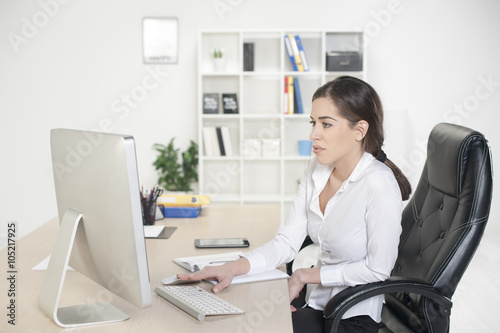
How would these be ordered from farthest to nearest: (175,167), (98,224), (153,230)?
(175,167)
(153,230)
(98,224)

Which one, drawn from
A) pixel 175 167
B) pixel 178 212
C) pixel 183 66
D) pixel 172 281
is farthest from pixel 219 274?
pixel 183 66

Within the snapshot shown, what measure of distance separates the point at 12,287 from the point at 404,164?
405 centimetres

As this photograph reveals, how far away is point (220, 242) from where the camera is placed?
204 centimetres

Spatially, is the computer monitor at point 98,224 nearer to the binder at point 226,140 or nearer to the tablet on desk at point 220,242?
the tablet on desk at point 220,242

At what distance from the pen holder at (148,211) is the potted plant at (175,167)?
2466mm

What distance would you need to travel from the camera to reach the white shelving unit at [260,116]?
4.82 meters

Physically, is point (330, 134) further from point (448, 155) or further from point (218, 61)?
point (218, 61)

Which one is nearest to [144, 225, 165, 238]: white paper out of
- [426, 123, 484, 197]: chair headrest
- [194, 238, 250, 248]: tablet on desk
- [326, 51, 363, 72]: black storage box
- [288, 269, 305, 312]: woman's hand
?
[194, 238, 250, 248]: tablet on desk

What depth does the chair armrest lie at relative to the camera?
155 centimetres

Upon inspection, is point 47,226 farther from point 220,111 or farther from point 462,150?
point 220,111

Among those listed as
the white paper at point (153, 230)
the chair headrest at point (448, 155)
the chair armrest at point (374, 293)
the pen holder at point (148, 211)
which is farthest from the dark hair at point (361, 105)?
the pen holder at point (148, 211)

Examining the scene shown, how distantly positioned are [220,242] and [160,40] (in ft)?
10.9

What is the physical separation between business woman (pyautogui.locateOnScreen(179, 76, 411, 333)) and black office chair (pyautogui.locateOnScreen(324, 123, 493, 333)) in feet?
0.32

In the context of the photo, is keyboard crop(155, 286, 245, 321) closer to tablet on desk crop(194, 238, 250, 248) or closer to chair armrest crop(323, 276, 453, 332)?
chair armrest crop(323, 276, 453, 332)
